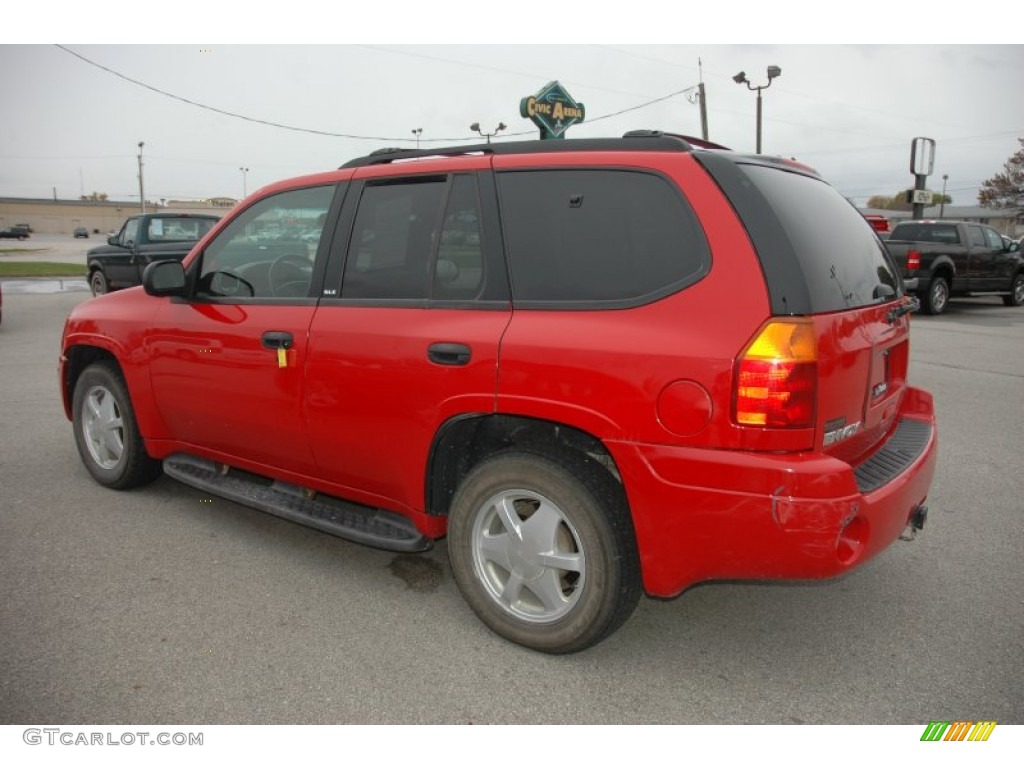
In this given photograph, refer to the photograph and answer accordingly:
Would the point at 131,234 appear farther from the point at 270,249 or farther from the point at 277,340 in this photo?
the point at 277,340

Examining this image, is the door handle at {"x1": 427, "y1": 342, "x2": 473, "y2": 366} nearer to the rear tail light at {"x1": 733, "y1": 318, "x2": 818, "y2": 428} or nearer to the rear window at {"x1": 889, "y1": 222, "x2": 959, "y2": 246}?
the rear tail light at {"x1": 733, "y1": 318, "x2": 818, "y2": 428}

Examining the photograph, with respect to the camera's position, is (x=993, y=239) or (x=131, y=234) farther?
(x=993, y=239)

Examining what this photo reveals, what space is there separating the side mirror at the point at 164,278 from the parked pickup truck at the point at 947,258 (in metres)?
14.1

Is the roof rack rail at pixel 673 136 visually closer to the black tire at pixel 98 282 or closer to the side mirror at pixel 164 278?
the side mirror at pixel 164 278

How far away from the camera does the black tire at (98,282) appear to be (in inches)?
606

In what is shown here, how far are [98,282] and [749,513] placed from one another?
647 inches

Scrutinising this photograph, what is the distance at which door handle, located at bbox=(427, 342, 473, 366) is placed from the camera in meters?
2.85

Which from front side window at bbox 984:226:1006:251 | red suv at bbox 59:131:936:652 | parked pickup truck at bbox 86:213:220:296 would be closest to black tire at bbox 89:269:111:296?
parked pickup truck at bbox 86:213:220:296

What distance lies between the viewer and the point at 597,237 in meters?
2.71

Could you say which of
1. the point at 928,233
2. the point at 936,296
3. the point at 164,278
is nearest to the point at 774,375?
the point at 164,278

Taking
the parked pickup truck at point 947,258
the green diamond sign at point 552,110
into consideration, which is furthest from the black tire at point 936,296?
the green diamond sign at point 552,110

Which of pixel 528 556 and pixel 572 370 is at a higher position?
pixel 572 370

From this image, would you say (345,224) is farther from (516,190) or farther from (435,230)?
(516,190)
